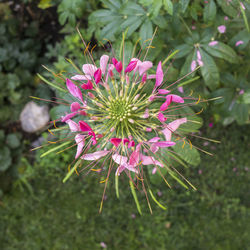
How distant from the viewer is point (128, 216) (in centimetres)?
252

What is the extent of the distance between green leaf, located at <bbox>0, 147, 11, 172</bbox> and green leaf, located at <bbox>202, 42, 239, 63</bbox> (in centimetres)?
214

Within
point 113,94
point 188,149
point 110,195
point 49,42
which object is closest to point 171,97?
point 113,94

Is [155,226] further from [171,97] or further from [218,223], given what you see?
[171,97]

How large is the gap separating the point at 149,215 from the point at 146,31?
180cm

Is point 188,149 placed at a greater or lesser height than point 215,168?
greater

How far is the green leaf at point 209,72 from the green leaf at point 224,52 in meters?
0.04

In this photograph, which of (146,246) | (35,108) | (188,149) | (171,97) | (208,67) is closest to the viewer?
(171,97)

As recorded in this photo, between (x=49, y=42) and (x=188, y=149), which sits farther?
(x=49, y=42)

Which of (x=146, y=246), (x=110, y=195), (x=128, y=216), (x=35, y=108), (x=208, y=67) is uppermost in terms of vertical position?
(x=208, y=67)

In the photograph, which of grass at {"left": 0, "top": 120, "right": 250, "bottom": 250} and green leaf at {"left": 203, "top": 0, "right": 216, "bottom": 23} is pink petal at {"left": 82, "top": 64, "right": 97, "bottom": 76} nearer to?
green leaf at {"left": 203, "top": 0, "right": 216, "bottom": 23}

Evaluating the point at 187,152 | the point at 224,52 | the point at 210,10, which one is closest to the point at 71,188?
the point at 187,152

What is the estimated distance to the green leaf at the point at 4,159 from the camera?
2.58 meters

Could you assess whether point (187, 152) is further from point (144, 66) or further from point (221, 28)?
point (221, 28)

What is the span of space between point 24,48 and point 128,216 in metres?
1.91
